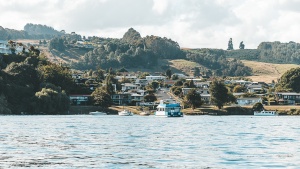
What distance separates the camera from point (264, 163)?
47.9 m

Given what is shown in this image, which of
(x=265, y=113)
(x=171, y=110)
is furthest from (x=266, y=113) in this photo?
(x=171, y=110)

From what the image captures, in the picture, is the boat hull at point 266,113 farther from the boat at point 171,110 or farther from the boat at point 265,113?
the boat at point 171,110

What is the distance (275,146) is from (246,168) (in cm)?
1886

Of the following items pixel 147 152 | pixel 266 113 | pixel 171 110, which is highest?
pixel 171 110

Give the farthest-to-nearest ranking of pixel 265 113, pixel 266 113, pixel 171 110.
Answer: pixel 265 113, pixel 266 113, pixel 171 110

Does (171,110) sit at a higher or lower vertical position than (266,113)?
higher

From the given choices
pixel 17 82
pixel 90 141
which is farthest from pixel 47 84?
pixel 90 141

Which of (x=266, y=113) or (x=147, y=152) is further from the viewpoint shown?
(x=266, y=113)

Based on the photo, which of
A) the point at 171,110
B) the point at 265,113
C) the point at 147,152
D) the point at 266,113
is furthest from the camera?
the point at 265,113

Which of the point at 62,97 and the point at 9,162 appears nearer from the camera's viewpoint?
the point at 9,162

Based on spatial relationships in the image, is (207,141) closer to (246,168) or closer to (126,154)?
(126,154)

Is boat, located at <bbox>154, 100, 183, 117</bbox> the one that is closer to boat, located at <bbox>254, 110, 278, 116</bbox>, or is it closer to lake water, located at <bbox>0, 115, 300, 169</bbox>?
boat, located at <bbox>254, 110, 278, 116</bbox>

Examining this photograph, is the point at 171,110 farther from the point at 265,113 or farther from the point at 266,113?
the point at 266,113

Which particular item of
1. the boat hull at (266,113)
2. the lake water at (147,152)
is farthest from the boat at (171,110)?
the lake water at (147,152)
